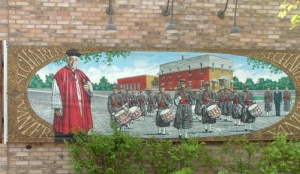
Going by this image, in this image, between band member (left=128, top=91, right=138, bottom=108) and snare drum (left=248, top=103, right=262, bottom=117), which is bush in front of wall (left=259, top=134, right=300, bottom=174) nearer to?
snare drum (left=248, top=103, right=262, bottom=117)

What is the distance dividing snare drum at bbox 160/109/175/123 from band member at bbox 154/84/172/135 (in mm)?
37

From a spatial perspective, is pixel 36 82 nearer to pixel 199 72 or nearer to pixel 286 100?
pixel 199 72

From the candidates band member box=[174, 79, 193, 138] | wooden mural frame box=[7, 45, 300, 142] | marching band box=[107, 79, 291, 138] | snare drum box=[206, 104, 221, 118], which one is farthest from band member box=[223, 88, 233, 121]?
wooden mural frame box=[7, 45, 300, 142]

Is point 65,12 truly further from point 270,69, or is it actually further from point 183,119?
point 270,69

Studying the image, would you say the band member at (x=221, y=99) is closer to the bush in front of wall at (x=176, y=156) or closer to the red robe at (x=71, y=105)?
the bush in front of wall at (x=176, y=156)

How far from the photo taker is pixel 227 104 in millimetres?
7496

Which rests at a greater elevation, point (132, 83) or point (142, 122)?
point (132, 83)

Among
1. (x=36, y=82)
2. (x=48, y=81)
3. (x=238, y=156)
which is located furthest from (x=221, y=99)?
(x=36, y=82)

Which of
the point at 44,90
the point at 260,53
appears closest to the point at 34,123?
the point at 44,90

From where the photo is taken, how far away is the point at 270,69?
299 inches

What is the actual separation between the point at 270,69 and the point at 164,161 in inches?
94.2

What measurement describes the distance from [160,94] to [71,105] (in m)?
1.45

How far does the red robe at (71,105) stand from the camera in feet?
23.3

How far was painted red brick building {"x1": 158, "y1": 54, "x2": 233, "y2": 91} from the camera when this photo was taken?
739cm
